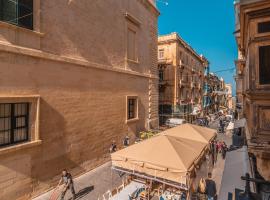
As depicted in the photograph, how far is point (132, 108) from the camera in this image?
1683 cm

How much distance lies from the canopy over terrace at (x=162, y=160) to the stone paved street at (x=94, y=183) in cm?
225

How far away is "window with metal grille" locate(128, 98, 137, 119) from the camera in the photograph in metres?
16.4

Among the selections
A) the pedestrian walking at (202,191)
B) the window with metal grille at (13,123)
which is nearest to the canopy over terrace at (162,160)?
the pedestrian walking at (202,191)

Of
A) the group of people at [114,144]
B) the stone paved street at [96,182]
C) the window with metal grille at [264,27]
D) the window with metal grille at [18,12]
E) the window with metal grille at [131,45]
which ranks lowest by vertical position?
the stone paved street at [96,182]

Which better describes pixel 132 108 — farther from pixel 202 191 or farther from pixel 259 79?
pixel 259 79

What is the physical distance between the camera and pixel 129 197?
7.35 meters

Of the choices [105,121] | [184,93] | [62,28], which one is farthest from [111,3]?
[184,93]

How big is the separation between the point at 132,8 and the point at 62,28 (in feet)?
27.7

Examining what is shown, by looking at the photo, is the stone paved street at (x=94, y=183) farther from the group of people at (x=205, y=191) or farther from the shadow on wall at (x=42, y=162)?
the group of people at (x=205, y=191)

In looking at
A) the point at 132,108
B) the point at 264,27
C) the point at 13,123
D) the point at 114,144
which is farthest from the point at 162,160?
the point at 132,108

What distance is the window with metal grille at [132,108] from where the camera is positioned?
16359 millimetres

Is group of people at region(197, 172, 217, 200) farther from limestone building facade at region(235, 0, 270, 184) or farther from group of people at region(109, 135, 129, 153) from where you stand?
group of people at region(109, 135, 129, 153)

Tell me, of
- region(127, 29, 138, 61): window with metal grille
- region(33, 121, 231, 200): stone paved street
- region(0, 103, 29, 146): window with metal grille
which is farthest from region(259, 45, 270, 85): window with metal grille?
region(127, 29, 138, 61): window with metal grille

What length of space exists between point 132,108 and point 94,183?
25.8 ft
